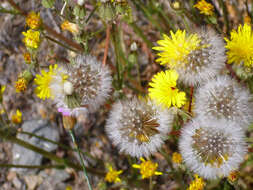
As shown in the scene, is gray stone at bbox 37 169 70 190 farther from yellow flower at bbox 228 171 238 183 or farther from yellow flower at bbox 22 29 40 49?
yellow flower at bbox 228 171 238 183

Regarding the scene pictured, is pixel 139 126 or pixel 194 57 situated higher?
pixel 194 57

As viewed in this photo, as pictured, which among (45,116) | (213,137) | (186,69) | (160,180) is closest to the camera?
(213,137)

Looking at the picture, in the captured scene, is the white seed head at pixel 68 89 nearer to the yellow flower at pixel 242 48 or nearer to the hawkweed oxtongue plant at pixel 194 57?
the hawkweed oxtongue plant at pixel 194 57

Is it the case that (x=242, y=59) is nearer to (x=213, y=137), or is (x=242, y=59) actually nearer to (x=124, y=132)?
(x=213, y=137)

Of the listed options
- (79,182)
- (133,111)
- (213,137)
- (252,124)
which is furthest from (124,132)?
(79,182)

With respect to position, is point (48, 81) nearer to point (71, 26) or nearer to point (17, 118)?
point (71, 26)

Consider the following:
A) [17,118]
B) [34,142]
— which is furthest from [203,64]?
[34,142]
